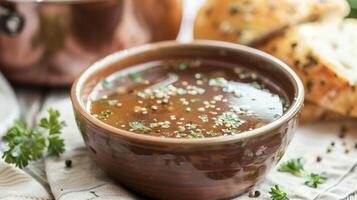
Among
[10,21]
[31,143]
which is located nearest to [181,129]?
[31,143]

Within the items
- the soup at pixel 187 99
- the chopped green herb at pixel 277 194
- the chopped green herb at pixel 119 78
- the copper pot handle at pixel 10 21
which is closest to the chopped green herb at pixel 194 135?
the soup at pixel 187 99

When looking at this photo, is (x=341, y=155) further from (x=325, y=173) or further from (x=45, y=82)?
(x=45, y=82)

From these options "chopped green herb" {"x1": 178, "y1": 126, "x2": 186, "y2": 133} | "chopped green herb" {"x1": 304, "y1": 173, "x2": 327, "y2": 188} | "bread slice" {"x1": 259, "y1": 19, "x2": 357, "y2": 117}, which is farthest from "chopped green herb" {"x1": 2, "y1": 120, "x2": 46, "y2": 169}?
"bread slice" {"x1": 259, "y1": 19, "x2": 357, "y2": 117}

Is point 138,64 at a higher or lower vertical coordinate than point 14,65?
higher

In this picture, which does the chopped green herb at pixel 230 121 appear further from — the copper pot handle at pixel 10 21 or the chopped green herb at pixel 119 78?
the copper pot handle at pixel 10 21

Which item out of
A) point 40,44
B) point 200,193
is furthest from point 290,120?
point 40,44

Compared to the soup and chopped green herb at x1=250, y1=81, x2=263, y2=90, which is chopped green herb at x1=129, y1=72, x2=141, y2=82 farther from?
chopped green herb at x1=250, y1=81, x2=263, y2=90
